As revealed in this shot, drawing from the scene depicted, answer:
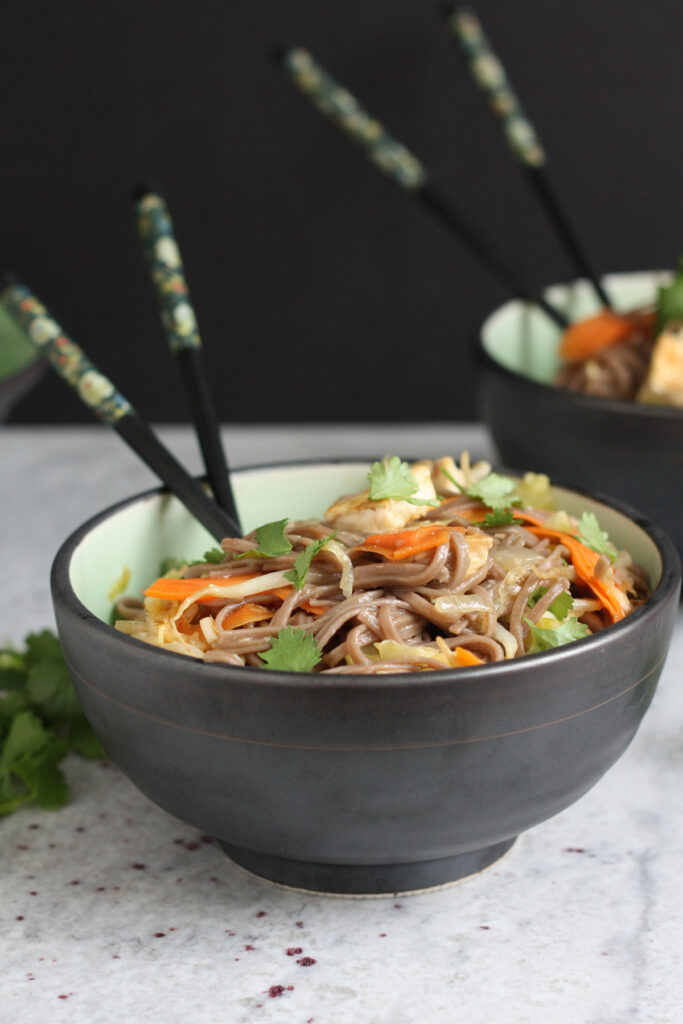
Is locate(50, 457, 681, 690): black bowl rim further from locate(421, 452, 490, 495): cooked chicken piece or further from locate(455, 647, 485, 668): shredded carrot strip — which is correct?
locate(421, 452, 490, 495): cooked chicken piece

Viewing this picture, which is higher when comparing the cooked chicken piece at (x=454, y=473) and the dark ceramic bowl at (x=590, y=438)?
the cooked chicken piece at (x=454, y=473)

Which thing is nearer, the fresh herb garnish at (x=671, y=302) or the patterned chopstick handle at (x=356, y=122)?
the fresh herb garnish at (x=671, y=302)

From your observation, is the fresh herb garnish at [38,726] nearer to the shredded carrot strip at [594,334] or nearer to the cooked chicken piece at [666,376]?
the cooked chicken piece at [666,376]

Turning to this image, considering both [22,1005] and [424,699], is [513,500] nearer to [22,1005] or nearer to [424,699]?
[424,699]

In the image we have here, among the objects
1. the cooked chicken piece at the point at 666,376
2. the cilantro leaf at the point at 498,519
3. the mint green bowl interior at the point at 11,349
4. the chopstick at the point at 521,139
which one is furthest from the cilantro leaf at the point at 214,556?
the chopstick at the point at 521,139

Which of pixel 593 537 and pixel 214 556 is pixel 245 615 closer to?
pixel 214 556

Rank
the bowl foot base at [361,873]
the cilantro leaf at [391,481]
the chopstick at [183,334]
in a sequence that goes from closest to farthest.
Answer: the bowl foot base at [361,873] → the cilantro leaf at [391,481] → the chopstick at [183,334]
